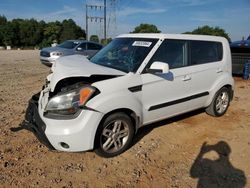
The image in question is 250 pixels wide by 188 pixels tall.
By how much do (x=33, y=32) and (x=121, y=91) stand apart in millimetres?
97101

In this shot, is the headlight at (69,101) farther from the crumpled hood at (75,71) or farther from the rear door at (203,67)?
the rear door at (203,67)

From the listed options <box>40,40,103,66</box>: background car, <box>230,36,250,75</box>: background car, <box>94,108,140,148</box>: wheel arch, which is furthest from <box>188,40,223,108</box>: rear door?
<box>40,40,103,66</box>: background car

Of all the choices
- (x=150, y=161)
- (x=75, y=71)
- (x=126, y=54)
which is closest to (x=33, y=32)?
(x=126, y=54)

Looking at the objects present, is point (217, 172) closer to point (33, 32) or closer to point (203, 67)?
point (203, 67)

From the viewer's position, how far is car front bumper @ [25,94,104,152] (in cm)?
362

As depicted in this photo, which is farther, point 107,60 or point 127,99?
point 107,60

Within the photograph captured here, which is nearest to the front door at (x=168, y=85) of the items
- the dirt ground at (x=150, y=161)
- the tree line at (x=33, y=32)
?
the dirt ground at (x=150, y=161)

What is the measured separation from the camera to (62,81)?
3.99m

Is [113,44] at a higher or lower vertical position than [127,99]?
higher

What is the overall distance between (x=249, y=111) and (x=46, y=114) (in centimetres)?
500

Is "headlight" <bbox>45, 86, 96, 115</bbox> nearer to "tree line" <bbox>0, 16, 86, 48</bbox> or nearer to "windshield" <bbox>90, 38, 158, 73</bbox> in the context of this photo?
"windshield" <bbox>90, 38, 158, 73</bbox>

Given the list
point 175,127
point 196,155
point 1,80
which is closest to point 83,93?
point 196,155

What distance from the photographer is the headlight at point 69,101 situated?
145 inches

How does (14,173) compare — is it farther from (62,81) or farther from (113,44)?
(113,44)
